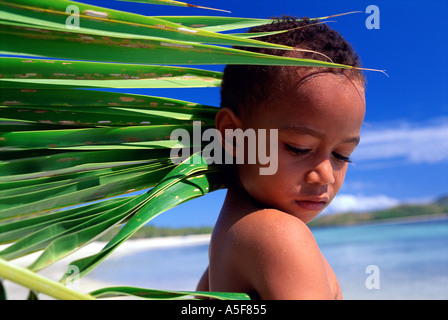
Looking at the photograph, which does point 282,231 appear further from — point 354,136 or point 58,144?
point 58,144

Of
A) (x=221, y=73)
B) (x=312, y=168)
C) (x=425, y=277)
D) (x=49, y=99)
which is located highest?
(x=221, y=73)

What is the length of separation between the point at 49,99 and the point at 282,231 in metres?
0.61

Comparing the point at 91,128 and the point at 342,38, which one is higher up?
the point at 342,38

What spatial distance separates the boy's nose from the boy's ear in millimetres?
245

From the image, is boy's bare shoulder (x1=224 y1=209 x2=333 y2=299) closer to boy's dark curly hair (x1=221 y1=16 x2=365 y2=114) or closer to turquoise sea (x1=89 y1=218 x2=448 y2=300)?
boy's dark curly hair (x1=221 y1=16 x2=365 y2=114)

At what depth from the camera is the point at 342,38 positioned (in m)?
1.21

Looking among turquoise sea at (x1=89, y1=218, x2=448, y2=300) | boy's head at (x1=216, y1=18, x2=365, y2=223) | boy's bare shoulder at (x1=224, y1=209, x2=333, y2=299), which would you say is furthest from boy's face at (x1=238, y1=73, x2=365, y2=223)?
turquoise sea at (x1=89, y1=218, x2=448, y2=300)

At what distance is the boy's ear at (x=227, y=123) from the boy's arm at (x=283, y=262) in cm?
30

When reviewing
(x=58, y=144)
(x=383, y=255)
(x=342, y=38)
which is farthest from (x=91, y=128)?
(x=383, y=255)

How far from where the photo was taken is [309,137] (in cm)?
101

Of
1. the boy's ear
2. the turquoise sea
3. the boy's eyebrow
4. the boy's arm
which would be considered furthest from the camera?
the turquoise sea

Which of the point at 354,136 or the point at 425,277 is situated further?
the point at 425,277

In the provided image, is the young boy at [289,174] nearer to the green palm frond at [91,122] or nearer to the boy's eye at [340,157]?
the boy's eye at [340,157]

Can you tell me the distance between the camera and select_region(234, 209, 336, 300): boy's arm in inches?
33.9
